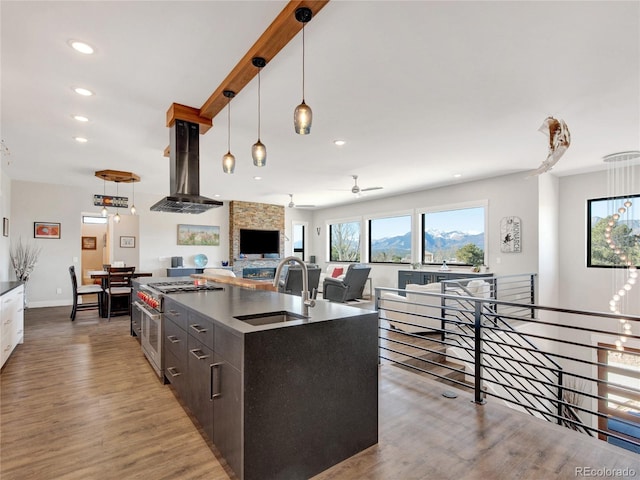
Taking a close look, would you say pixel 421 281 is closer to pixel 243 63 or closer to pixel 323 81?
pixel 323 81

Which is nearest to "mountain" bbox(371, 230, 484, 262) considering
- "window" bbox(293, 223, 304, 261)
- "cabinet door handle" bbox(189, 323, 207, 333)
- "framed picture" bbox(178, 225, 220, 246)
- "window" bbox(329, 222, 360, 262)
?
"window" bbox(329, 222, 360, 262)

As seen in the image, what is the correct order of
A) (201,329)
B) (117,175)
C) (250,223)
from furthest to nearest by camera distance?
(250,223), (117,175), (201,329)

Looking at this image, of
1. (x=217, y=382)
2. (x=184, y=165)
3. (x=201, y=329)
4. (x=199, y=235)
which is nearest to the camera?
(x=217, y=382)

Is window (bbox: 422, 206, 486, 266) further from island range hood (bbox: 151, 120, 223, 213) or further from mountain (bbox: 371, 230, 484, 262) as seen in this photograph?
island range hood (bbox: 151, 120, 223, 213)

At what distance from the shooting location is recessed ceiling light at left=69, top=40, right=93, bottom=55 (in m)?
2.38

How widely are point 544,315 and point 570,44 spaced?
532cm

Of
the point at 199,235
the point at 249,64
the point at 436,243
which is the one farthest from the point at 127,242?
the point at 249,64

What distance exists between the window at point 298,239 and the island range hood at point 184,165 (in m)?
7.86

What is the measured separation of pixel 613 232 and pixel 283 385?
21.3 feet

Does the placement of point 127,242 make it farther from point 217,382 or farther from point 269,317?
point 217,382

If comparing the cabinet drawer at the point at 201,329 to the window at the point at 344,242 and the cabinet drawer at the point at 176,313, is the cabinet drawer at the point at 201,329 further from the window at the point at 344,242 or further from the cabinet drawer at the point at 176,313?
the window at the point at 344,242

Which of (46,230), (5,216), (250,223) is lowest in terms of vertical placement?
(46,230)

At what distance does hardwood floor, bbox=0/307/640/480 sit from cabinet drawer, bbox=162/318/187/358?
1.43 ft

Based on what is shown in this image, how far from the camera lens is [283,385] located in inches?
69.6
